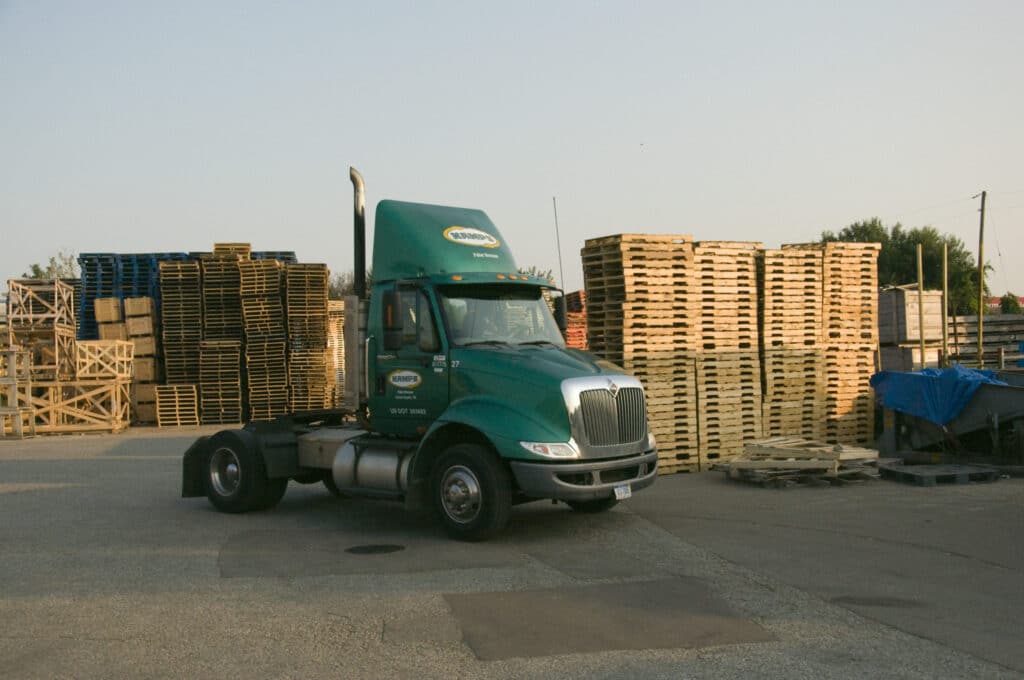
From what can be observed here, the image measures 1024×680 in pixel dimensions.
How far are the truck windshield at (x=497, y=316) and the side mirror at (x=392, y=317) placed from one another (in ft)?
1.63

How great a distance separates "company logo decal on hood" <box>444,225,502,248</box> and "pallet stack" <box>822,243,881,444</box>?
8.04 m

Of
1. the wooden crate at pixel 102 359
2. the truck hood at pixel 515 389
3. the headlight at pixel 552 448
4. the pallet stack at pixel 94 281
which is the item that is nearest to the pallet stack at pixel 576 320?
the wooden crate at pixel 102 359

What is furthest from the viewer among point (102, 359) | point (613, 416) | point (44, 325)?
point (102, 359)

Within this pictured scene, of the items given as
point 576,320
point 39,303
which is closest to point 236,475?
point 39,303

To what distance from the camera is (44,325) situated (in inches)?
1013

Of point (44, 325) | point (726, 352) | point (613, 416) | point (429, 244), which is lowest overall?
point (613, 416)

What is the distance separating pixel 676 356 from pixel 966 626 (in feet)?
29.3

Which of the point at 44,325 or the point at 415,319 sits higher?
the point at 44,325

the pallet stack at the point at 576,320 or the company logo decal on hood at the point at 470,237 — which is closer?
the company logo decal on hood at the point at 470,237

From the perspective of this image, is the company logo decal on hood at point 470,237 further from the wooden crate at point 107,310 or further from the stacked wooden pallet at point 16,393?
the wooden crate at point 107,310

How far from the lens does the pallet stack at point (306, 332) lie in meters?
27.3

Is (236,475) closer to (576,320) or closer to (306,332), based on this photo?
(306,332)

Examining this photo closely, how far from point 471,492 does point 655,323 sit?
6.42m

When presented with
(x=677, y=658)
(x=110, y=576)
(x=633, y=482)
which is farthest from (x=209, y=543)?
(x=677, y=658)
